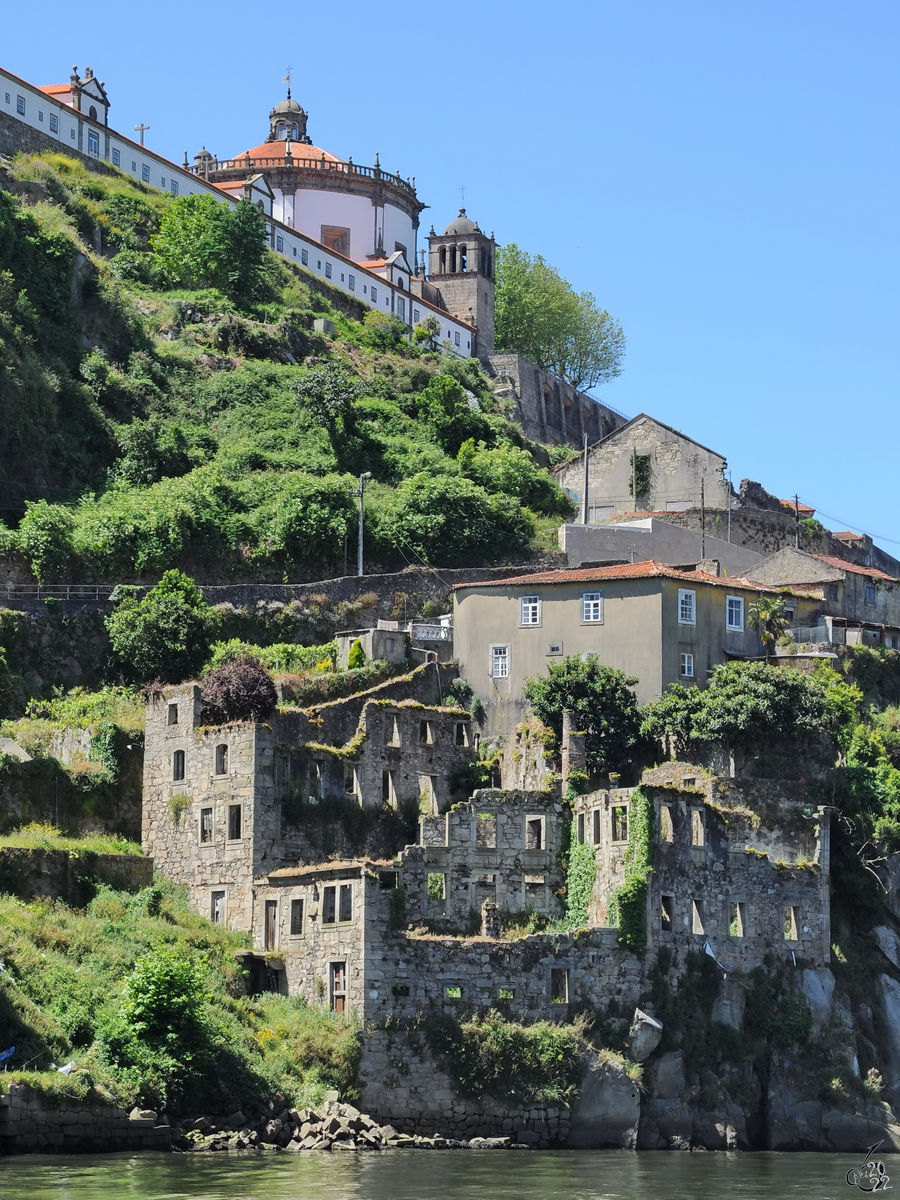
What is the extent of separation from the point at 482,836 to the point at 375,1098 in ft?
36.4

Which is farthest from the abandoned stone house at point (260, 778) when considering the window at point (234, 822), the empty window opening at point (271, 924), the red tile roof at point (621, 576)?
the red tile roof at point (621, 576)

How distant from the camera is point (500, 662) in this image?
8694 cm

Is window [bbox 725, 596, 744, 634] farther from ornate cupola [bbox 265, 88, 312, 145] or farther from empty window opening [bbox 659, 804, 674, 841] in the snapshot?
ornate cupola [bbox 265, 88, 312, 145]

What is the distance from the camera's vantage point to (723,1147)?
238ft

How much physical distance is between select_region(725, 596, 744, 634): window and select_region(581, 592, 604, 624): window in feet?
17.0

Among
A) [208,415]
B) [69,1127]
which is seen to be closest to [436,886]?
[69,1127]

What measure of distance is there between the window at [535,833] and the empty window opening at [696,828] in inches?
150

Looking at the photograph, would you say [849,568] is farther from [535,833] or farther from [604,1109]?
[604,1109]

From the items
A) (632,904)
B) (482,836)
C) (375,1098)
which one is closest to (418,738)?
(482,836)

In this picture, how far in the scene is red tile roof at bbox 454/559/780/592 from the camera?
85.7 meters

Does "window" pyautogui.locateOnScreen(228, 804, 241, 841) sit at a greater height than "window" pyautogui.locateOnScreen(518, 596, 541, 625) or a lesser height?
lesser

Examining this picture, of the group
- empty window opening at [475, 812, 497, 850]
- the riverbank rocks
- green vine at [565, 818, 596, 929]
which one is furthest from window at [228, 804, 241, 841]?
the riverbank rocks

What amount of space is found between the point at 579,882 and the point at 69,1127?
70.1ft

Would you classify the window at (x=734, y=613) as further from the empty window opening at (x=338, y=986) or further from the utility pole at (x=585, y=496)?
the empty window opening at (x=338, y=986)
